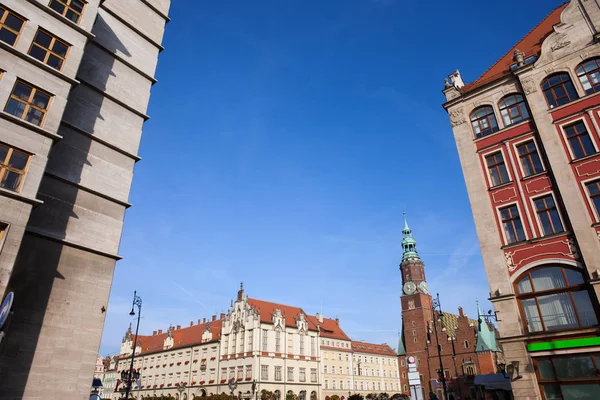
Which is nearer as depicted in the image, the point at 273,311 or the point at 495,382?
the point at 495,382

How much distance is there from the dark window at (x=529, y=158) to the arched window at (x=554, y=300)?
5.19 meters

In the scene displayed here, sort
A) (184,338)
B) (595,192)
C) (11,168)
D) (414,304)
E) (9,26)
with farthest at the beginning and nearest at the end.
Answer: (414,304) → (184,338) → (595,192) → (9,26) → (11,168)

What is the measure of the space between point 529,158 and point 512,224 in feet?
12.4

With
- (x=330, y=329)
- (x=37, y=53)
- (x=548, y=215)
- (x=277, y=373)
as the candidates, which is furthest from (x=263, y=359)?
(x=37, y=53)

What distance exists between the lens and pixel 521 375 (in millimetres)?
17625

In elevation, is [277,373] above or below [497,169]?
below

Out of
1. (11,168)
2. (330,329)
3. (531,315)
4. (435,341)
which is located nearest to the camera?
(11,168)

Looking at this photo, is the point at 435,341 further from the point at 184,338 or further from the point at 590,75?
the point at 590,75

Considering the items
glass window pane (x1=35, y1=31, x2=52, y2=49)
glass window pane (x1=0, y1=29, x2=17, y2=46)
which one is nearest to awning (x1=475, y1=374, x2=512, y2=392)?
glass window pane (x1=35, y1=31, x2=52, y2=49)

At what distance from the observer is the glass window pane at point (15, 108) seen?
14961 millimetres

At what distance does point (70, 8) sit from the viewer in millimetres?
18156

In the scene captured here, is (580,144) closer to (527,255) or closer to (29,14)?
(527,255)

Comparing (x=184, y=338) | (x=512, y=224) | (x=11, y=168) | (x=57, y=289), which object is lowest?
(x=57, y=289)

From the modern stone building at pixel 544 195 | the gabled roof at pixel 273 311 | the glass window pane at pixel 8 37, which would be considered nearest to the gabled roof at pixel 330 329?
the gabled roof at pixel 273 311
